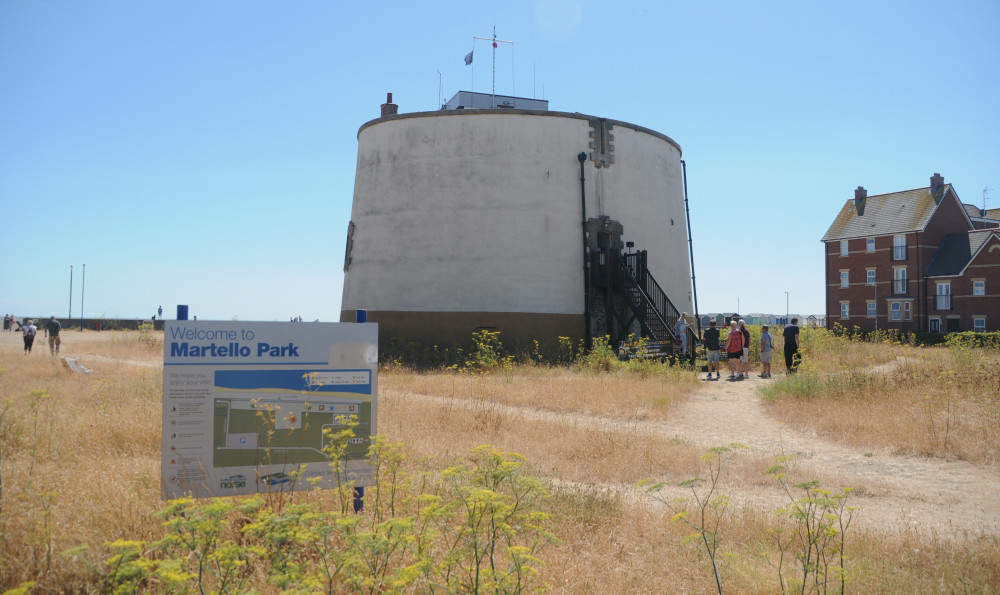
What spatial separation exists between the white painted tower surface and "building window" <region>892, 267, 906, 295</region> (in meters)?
34.5

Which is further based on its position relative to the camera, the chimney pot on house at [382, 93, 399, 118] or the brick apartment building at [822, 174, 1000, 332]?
the brick apartment building at [822, 174, 1000, 332]

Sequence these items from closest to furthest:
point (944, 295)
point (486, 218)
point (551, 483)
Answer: point (551, 483), point (486, 218), point (944, 295)

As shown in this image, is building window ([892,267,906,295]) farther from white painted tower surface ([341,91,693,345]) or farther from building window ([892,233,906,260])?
white painted tower surface ([341,91,693,345])

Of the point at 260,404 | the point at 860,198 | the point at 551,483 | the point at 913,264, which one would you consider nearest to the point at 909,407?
the point at 551,483

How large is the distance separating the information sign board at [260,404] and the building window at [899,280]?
52.2 m

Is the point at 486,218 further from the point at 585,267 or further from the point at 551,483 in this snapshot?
the point at 551,483

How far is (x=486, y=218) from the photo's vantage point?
69.8ft

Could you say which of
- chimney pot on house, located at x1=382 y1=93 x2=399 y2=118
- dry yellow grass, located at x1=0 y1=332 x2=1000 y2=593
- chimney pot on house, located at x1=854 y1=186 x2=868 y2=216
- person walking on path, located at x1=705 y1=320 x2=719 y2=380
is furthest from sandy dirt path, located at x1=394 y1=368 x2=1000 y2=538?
chimney pot on house, located at x1=854 y1=186 x2=868 y2=216

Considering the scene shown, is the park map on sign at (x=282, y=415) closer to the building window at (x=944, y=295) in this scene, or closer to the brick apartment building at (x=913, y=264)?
the brick apartment building at (x=913, y=264)

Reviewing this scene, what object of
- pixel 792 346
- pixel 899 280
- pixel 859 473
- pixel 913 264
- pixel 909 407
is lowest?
pixel 859 473

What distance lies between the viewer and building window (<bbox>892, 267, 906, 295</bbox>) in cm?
4747

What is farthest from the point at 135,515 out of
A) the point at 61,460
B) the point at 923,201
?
the point at 923,201

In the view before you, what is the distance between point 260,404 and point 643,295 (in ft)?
57.5

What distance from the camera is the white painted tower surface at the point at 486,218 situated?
21094 mm
